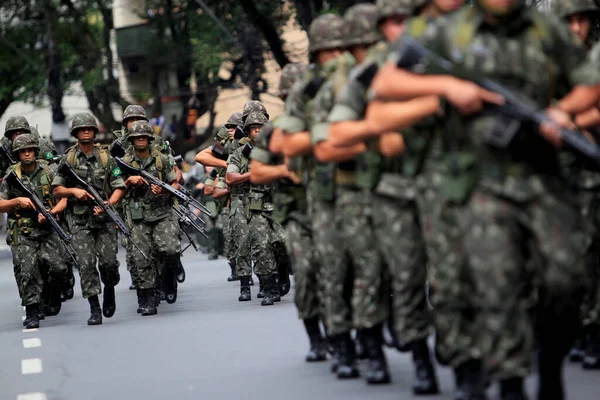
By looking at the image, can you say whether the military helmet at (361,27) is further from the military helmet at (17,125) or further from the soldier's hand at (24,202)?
the military helmet at (17,125)

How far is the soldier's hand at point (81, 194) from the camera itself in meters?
15.0

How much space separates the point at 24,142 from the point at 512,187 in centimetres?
930

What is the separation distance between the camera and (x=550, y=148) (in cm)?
688

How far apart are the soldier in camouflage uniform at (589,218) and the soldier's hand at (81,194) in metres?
6.68

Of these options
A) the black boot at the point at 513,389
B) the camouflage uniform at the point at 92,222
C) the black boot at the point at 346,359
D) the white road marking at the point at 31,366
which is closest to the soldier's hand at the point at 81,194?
the camouflage uniform at the point at 92,222

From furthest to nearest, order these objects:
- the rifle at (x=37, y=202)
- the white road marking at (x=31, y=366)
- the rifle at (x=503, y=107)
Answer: the rifle at (x=37, y=202) < the white road marking at (x=31, y=366) < the rifle at (x=503, y=107)

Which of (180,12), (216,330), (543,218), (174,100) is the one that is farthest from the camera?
(174,100)

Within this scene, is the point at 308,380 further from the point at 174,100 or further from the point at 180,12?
the point at 174,100

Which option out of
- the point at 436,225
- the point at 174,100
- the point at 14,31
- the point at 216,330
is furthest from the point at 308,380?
the point at 174,100

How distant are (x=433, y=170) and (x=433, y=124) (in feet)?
0.77

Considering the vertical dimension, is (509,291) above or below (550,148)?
below

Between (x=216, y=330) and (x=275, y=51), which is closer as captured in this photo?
(x=216, y=330)

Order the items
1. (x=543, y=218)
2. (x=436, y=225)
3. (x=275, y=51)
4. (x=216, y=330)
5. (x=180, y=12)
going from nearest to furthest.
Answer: (x=543, y=218) → (x=436, y=225) → (x=216, y=330) → (x=275, y=51) → (x=180, y=12)

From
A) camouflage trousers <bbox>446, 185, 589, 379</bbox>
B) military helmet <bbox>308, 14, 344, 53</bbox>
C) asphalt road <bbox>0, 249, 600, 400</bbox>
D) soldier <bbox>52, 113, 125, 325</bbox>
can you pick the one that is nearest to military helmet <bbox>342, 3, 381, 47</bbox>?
military helmet <bbox>308, 14, 344, 53</bbox>
